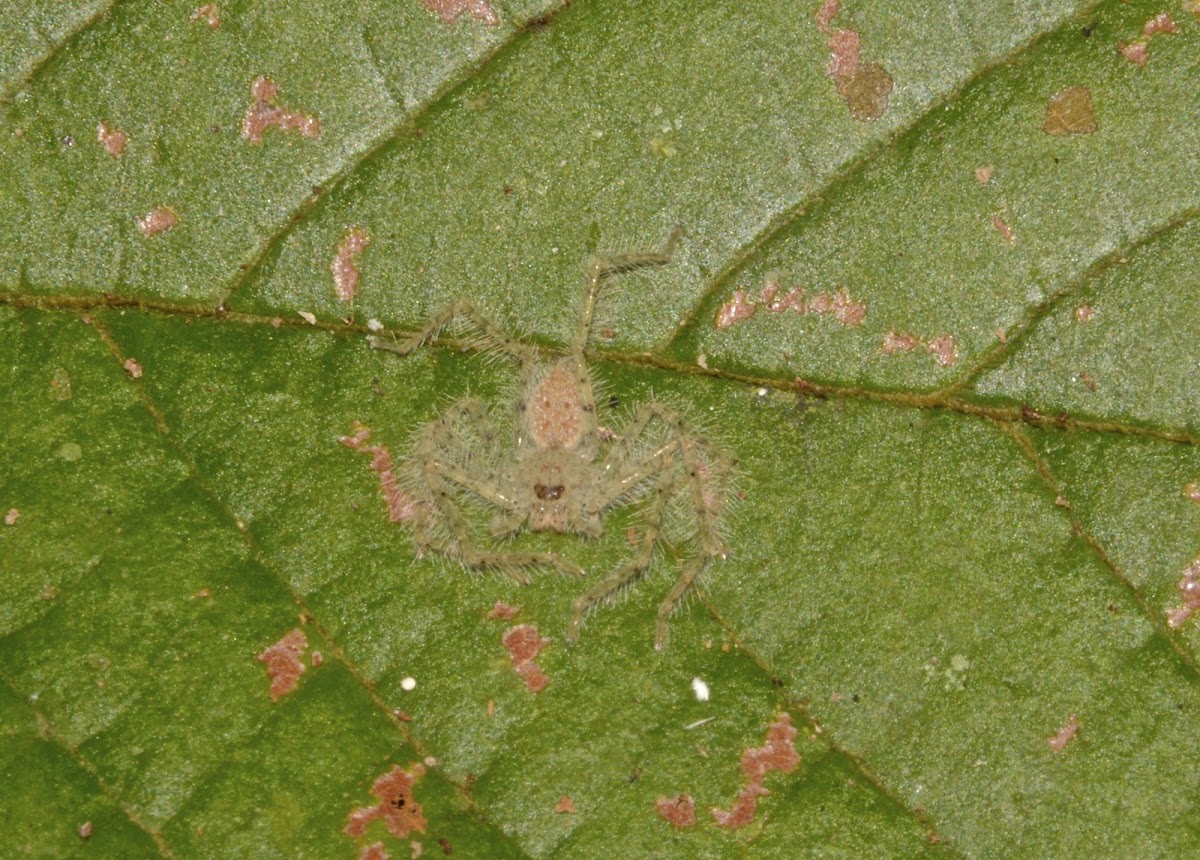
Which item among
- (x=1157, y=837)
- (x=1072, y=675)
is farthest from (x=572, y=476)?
(x=1157, y=837)

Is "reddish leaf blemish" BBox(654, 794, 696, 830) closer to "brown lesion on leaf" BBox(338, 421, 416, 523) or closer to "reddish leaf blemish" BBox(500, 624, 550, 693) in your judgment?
"reddish leaf blemish" BBox(500, 624, 550, 693)

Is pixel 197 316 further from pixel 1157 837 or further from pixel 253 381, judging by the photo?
pixel 1157 837

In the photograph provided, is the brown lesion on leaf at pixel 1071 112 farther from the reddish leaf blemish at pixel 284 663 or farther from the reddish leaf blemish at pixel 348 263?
the reddish leaf blemish at pixel 284 663

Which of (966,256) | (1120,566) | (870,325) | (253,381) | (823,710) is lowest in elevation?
(823,710)

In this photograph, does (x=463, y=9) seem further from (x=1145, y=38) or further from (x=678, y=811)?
(x=678, y=811)

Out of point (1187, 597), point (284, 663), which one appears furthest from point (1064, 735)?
point (284, 663)

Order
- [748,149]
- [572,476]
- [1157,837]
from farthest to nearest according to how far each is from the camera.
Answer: [572,476] < [748,149] < [1157,837]

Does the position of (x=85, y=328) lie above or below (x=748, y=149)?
below
